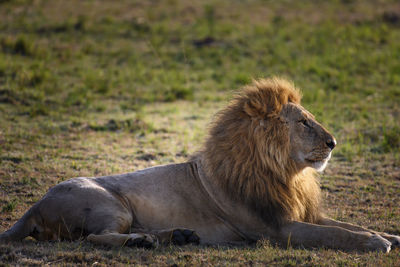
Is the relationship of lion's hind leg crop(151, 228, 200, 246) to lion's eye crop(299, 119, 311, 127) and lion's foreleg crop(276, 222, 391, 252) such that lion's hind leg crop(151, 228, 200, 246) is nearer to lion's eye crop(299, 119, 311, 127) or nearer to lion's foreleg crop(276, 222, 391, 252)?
lion's foreleg crop(276, 222, 391, 252)

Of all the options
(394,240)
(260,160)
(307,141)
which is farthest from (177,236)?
(394,240)

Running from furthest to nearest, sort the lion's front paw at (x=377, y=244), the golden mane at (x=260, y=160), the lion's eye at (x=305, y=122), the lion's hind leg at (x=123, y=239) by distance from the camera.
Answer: the lion's eye at (x=305, y=122), the golden mane at (x=260, y=160), the lion's front paw at (x=377, y=244), the lion's hind leg at (x=123, y=239)

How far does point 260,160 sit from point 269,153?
10 centimetres

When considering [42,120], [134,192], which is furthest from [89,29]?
[134,192]

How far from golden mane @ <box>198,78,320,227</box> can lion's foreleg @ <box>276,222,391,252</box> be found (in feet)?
0.41

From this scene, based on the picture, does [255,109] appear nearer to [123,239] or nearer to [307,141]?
[307,141]

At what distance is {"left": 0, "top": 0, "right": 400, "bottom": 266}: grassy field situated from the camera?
5.08 meters

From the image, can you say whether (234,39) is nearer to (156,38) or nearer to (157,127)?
(156,38)

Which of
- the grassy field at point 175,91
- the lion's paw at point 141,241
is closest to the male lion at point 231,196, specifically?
the lion's paw at point 141,241

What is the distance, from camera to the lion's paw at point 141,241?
13.0 ft

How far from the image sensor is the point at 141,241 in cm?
398

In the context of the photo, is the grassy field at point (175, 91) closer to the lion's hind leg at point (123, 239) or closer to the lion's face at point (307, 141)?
Result: the lion's hind leg at point (123, 239)

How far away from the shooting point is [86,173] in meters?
6.30

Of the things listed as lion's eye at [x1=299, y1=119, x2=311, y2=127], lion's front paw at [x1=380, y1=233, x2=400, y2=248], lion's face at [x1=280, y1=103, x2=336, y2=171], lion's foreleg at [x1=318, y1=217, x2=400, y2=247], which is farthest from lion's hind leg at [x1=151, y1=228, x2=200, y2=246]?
lion's front paw at [x1=380, y1=233, x2=400, y2=248]
